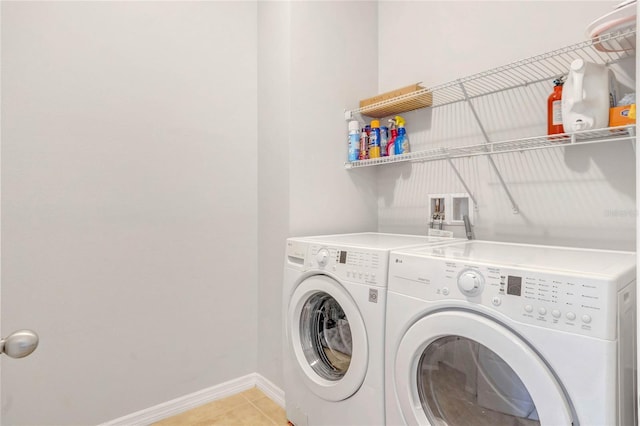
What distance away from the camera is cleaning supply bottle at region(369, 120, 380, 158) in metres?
2.05

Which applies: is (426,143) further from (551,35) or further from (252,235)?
(252,235)

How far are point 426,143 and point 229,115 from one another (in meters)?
1.18

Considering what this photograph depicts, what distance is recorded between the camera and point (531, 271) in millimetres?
929

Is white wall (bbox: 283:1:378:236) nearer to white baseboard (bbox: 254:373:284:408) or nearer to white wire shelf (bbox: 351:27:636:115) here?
white wire shelf (bbox: 351:27:636:115)

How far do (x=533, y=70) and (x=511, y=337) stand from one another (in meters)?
1.26

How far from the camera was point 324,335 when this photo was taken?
1.73 metres

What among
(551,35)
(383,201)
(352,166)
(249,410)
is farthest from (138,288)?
(551,35)

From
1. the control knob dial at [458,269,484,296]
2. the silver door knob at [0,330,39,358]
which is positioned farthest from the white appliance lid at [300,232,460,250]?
the silver door knob at [0,330,39,358]

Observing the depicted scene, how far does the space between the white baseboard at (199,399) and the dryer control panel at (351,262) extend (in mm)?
920

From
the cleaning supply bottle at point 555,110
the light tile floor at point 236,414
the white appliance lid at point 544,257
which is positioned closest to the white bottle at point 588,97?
the cleaning supply bottle at point 555,110

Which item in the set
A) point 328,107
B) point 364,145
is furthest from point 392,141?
point 328,107

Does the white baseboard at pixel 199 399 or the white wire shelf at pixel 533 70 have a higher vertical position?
the white wire shelf at pixel 533 70

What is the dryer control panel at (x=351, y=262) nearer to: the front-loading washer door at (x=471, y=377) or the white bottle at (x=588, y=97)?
the front-loading washer door at (x=471, y=377)

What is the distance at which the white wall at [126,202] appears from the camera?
1498 millimetres
